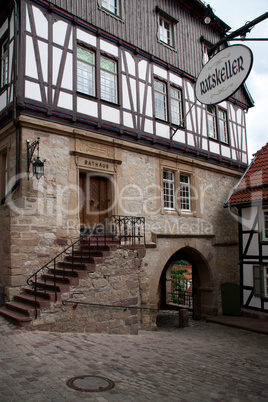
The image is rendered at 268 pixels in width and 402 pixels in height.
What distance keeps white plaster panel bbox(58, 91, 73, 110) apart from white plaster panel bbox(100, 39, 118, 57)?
8.11 ft

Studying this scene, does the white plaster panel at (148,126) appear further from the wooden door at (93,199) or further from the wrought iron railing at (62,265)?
the wrought iron railing at (62,265)

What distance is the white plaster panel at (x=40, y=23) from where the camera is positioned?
9.80m

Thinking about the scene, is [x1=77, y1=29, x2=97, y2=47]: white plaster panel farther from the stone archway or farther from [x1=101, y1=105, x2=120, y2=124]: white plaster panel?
the stone archway

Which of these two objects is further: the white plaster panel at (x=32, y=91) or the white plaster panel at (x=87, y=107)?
the white plaster panel at (x=87, y=107)

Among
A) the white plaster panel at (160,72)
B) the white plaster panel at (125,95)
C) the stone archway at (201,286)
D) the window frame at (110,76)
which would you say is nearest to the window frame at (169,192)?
the stone archway at (201,286)

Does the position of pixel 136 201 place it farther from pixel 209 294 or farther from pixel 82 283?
pixel 209 294

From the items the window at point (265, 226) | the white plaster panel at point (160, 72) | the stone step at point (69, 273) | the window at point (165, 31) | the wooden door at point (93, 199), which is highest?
the window at point (165, 31)

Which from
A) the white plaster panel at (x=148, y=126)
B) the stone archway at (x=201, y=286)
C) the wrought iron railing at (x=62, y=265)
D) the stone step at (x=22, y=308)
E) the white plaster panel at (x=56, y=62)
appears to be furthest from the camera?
the stone archway at (x=201, y=286)

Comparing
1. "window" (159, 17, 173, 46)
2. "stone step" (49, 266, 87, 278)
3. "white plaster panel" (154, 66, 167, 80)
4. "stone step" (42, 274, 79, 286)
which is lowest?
"stone step" (42, 274, 79, 286)

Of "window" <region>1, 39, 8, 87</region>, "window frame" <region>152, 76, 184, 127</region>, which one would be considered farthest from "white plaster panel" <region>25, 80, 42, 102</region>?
"window frame" <region>152, 76, 184, 127</region>

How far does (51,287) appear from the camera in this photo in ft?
26.9

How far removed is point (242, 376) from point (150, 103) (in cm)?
970

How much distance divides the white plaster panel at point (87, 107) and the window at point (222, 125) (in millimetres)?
7715

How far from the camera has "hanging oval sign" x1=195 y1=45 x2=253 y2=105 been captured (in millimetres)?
6262
